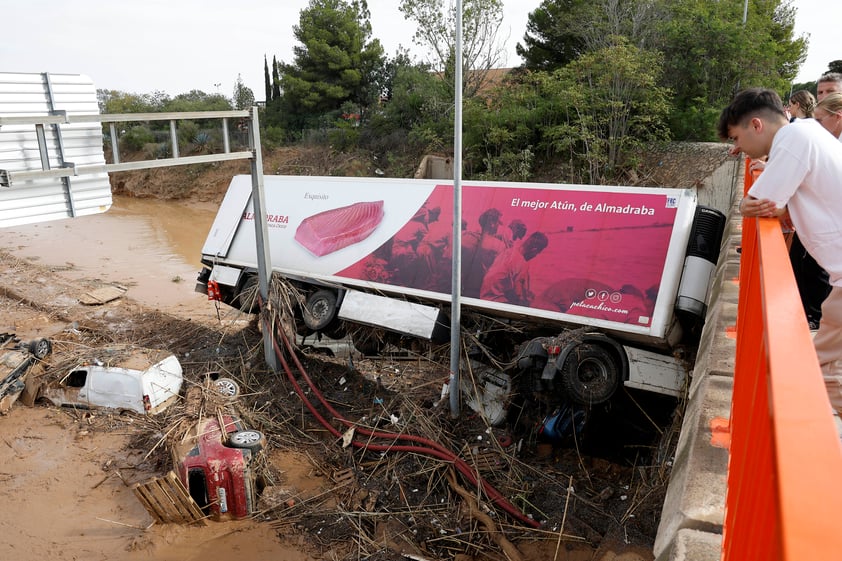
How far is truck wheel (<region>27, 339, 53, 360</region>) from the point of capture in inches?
402

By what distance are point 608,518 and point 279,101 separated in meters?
35.3

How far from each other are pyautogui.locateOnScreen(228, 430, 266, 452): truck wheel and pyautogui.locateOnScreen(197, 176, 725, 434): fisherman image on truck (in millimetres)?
2271

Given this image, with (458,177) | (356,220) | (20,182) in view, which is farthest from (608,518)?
(20,182)

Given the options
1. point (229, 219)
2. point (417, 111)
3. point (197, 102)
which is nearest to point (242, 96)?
point (197, 102)

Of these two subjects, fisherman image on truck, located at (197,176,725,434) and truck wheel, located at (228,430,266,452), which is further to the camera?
truck wheel, located at (228,430,266,452)

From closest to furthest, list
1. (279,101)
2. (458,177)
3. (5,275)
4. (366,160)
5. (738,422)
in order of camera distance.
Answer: (738,422), (458,177), (5,275), (366,160), (279,101)

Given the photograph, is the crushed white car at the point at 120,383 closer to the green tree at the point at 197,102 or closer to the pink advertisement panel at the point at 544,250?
the pink advertisement panel at the point at 544,250

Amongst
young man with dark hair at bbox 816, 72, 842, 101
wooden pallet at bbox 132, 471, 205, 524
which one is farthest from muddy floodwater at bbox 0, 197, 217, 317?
young man with dark hair at bbox 816, 72, 842, 101

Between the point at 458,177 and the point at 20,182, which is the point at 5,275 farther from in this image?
the point at 458,177

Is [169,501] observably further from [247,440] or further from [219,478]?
[247,440]

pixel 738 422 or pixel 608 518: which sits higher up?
pixel 738 422

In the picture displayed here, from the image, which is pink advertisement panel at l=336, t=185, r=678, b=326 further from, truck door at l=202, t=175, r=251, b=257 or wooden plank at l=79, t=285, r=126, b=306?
wooden plank at l=79, t=285, r=126, b=306

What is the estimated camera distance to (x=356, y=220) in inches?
376

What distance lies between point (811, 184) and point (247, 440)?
686 cm
